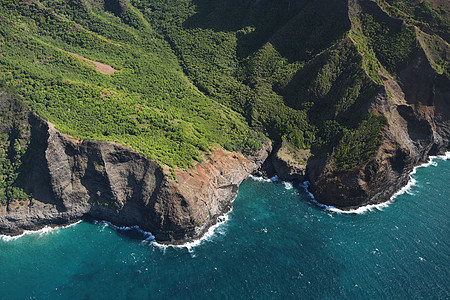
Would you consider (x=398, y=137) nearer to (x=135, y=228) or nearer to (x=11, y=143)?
(x=135, y=228)

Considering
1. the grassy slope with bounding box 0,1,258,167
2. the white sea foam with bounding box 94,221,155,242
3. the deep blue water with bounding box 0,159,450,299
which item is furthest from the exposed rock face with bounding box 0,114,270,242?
the grassy slope with bounding box 0,1,258,167

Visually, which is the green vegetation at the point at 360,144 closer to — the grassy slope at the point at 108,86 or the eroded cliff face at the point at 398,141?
the eroded cliff face at the point at 398,141

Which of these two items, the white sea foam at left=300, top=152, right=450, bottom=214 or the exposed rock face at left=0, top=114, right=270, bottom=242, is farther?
the white sea foam at left=300, top=152, right=450, bottom=214

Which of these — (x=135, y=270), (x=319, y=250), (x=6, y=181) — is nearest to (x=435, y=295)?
(x=319, y=250)

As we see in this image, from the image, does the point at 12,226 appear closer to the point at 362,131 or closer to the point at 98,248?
the point at 98,248

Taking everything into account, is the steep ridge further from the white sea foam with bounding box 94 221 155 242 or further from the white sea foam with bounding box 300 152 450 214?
the white sea foam with bounding box 94 221 155 242

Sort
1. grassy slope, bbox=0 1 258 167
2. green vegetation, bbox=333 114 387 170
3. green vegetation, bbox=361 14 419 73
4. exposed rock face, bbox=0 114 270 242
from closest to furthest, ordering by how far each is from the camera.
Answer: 1. exposed rock face, bbox=0 114 270 242
2. grassy slope, bbox=0 1 258 167
3. green vegetation, bbox=333 114 387 170
4. green vegetation, bbox=361 14 419 73

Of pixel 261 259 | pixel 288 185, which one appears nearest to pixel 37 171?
pixel 261 259
